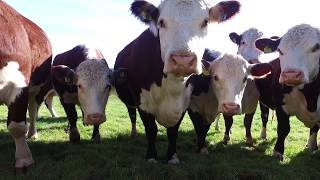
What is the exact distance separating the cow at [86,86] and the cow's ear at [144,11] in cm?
152

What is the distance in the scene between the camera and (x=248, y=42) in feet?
37.8

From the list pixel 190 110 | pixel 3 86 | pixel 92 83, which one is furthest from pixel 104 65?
pixel 3 86

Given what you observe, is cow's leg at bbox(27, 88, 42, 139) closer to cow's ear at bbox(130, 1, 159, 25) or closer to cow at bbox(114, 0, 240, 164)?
cow at bbox(114, 0, 240, 164)

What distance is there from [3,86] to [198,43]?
2.59m

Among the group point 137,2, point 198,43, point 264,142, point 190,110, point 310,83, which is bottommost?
point 264,142

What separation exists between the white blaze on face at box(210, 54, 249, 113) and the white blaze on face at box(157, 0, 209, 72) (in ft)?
4.53

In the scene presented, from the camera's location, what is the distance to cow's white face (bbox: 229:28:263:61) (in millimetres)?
11203

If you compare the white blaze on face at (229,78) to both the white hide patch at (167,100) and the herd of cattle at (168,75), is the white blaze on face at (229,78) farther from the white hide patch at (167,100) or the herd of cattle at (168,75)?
the white hide patch at (167,100)

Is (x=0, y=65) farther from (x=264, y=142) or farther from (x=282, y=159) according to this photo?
(x=264, y=142)

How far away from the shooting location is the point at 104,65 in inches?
309

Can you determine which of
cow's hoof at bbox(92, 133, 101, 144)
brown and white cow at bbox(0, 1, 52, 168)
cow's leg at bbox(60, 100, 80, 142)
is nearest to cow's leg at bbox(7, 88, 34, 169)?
brown and white cow at bbox(0, 1, 52, 168)

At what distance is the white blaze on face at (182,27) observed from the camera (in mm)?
5582

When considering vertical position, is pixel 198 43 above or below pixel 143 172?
above

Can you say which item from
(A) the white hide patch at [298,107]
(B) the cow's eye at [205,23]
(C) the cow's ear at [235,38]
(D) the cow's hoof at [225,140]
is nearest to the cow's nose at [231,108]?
(A) the white hide patch at [298,107]
